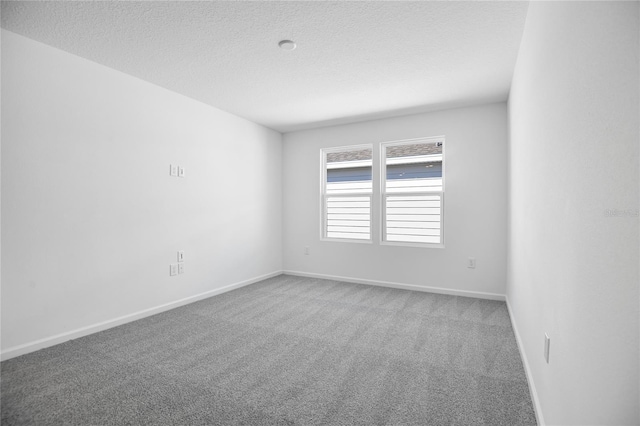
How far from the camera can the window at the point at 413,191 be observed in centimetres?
418

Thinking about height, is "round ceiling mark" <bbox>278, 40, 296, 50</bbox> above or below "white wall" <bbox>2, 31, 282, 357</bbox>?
above

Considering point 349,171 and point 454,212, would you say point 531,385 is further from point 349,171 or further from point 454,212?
point 349,171

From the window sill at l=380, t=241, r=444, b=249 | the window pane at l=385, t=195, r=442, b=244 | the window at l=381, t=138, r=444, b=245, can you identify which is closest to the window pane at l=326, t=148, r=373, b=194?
the window at l=381, t=138, r=444, b=245

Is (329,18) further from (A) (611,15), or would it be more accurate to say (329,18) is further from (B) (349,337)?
(B) (349,337)

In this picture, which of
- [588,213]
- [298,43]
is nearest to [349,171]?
[298,43]

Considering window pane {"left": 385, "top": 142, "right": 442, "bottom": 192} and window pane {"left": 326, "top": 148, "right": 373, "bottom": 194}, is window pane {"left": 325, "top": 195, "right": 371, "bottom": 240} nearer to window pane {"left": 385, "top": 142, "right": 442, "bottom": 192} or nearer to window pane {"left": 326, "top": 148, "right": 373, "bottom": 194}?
window pane {"left": 326, "top": 148, "right": 373, "bottom": 194}

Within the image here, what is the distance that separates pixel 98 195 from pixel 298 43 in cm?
220

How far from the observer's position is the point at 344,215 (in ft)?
15.8

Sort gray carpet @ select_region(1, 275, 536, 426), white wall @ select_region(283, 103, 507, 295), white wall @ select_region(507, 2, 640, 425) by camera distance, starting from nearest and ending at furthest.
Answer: white wall @ select_region(507, 2, 640, 425) → gray carpet @ select_region(1, 275, 536, 426) → white wall @ select_region(283, 103, 507, 295)

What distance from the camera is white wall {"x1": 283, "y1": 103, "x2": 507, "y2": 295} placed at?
12.4ft

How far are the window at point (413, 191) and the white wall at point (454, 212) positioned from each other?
0.13 metres

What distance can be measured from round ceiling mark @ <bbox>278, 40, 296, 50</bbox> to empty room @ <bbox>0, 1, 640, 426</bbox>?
2 cm

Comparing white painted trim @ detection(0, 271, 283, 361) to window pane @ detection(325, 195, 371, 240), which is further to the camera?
window pane @ detection(325, 195, 371, 240)

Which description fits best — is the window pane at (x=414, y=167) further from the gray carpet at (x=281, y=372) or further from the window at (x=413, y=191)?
the gray carpet at (x=281, y=372)
